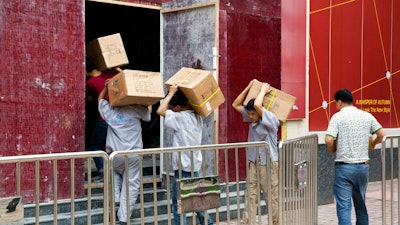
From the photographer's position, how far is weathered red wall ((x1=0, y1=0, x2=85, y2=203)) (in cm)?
699

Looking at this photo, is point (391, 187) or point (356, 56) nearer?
point (391, 187)

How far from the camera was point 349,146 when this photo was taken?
22.1 ft

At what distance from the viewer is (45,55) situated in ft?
23.9

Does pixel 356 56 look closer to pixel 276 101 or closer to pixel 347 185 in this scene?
pixel 276 101

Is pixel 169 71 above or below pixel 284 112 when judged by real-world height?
above

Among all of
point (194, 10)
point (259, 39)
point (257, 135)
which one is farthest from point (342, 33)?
point (257, 135)

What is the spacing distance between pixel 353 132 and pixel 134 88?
2.52 m

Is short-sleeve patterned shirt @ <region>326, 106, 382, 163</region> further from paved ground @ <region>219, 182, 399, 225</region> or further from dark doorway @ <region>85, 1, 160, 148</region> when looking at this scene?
dark doorway @ <region>85, 1, 160, 148</region>

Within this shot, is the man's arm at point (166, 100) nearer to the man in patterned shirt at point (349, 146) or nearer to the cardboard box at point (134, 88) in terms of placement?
the cardboard box at point (134, 88)

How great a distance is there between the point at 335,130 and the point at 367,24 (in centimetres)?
545

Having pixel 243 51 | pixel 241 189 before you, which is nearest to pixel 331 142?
pixel 241 189

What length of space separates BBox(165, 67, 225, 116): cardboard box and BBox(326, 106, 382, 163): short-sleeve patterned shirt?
142cm

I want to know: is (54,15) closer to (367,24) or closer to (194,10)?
(194,10)

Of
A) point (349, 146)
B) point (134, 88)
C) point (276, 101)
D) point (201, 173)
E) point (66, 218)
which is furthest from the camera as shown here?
point (276, 101)
